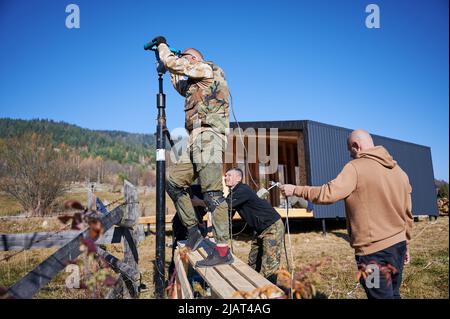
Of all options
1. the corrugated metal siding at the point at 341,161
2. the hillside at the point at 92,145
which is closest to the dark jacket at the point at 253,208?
the corrugated metal siding at the point at 341,161

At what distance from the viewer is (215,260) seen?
9.36 feet

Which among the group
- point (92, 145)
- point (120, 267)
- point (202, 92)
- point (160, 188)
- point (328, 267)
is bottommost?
point (328, 267)

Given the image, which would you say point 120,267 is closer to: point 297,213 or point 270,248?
point 270,248

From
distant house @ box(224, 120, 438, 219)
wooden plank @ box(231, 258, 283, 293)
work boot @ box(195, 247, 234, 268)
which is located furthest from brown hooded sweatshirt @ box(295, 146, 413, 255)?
distant house @ box(224, 120, 438, 219)

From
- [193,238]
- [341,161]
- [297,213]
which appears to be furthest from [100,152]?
[193,238]

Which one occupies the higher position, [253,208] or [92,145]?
[92,145]

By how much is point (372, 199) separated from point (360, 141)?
528mm

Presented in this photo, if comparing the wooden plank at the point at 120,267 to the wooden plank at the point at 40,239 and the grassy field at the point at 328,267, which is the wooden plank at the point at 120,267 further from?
the grassy field at the point at 328,267

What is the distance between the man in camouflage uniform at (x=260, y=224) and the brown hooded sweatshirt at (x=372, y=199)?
173cm

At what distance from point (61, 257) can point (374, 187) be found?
2.51 metres

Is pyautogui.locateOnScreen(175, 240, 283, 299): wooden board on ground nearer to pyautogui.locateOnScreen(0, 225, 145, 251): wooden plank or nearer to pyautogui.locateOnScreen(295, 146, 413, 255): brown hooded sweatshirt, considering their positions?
pyautogui.locateOnScreen(295, 146, 413, 255): brown hooded sweatshirt

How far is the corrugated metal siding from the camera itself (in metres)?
11.0

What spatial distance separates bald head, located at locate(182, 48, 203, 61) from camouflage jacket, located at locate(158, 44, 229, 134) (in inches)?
4.6

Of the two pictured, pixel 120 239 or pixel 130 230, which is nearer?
pixel 130 230
